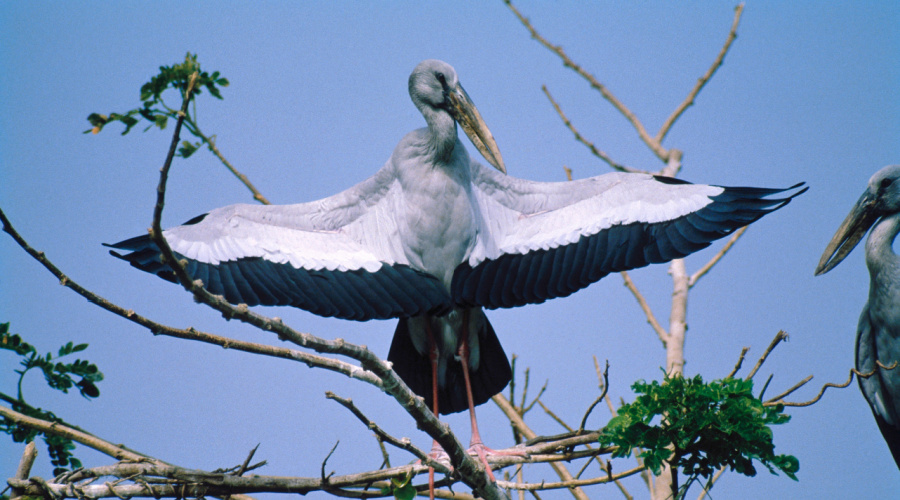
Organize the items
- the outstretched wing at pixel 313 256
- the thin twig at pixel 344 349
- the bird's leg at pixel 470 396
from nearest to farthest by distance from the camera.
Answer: the thin twig at pixel 344 349 < the outstretched wing at pixel 313 256 < the bird's leg at pixel 470 396

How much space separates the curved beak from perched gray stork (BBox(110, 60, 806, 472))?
1105mm

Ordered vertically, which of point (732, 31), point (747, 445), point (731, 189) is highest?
point (732, 31)

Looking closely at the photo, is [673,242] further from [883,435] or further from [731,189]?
[883,435]

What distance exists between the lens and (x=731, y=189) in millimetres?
3740

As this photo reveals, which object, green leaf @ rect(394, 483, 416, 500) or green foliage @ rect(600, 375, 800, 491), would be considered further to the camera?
green leaf @ rect(394, 483, 416, 500)

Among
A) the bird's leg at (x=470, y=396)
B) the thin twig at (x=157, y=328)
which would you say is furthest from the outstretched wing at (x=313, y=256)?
the thin twig at (x=157, y=328)

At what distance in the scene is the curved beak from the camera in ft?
14.7

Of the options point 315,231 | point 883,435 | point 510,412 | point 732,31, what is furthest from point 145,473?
point 732,31

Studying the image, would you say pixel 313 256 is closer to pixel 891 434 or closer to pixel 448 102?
pixel 448 102

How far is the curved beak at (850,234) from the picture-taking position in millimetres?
4484

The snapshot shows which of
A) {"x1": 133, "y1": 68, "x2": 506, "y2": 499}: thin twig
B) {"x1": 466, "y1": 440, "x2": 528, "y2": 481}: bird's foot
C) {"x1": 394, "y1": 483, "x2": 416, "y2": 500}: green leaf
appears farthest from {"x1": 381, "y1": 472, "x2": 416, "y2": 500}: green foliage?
{"x1": 466, "y1": 440, "x2": 528, "y2": 481}: bird's foot

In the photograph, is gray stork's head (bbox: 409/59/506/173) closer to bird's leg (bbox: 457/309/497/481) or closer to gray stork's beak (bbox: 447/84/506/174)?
gray stork's beak (bbox: 447/84/506/174)

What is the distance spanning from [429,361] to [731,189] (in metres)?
1.68

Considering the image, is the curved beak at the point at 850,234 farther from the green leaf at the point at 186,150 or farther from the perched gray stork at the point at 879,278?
the green leaf at the point at 186,150
